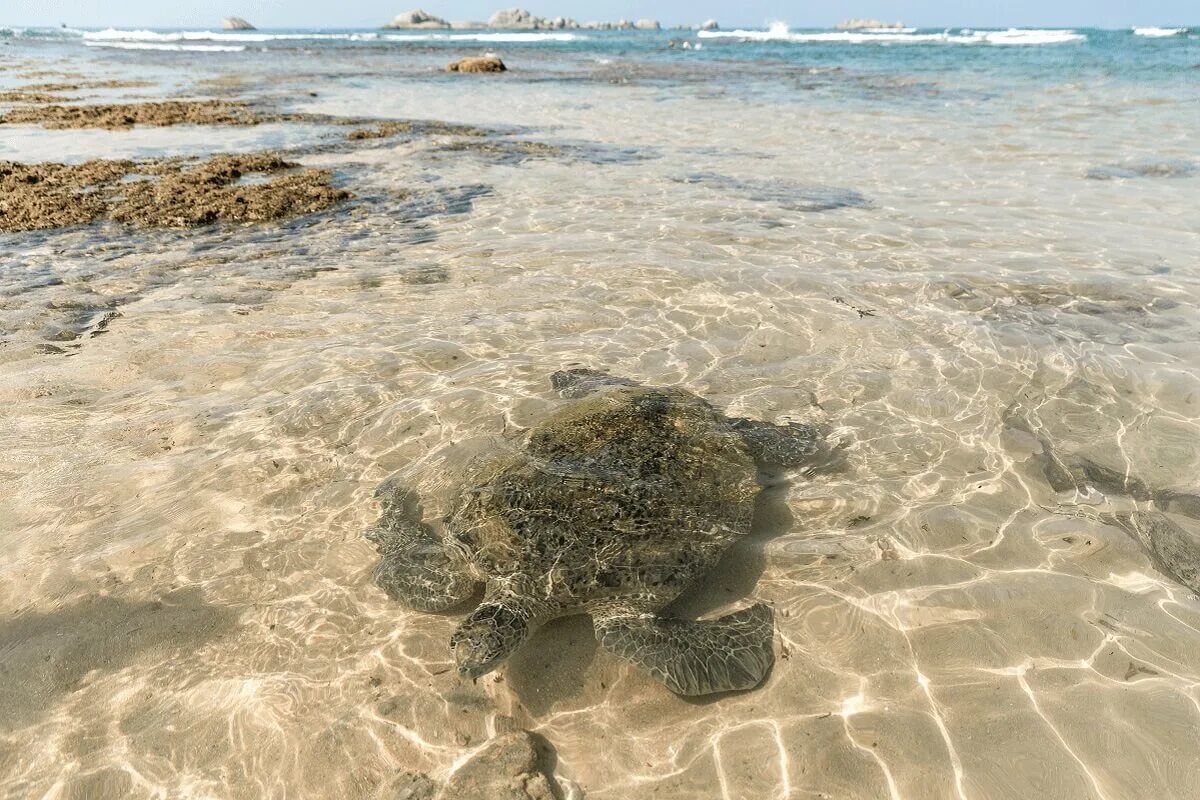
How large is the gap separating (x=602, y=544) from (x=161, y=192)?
40.0 feet

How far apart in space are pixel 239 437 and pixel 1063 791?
5782 millimetres

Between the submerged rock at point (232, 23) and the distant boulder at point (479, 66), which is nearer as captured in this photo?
the distant boulder at point (479, 66)

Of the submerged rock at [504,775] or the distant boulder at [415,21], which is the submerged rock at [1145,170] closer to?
the submerged rock at [504,775]

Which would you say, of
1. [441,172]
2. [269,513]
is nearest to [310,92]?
[441,172]

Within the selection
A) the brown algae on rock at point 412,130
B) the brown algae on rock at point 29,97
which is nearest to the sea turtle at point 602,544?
the brown algae on rock at point 412,130

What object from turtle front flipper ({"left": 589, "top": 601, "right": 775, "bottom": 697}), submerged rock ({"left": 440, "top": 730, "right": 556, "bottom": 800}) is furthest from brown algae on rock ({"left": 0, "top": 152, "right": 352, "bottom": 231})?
submerged rock ({"left": 440, "top": 730, "right": 556, "bottom": 800})

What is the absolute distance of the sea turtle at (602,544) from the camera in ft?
11.1

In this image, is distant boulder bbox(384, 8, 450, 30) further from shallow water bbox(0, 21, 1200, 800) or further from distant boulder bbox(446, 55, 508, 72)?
shallow water bbox(0, 21, 1200, 800)

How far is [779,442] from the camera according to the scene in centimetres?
498

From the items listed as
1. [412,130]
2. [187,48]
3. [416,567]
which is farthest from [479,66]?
[187,48]

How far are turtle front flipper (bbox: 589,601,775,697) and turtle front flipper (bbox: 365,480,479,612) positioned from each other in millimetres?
827

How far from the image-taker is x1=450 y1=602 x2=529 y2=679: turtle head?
313 cm

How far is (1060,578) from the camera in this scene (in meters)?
3.94

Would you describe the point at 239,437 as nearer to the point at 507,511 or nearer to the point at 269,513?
the point at 269,513
